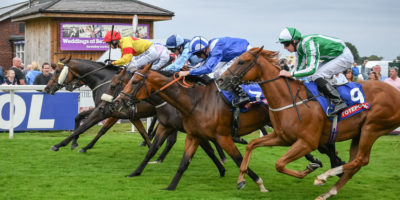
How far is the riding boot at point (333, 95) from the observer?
6.30 metres

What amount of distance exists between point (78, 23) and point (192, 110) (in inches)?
576

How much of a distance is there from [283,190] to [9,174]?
349cm

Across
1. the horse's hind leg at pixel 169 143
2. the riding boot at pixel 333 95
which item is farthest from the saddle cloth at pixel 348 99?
the horse's hind leg at pixel 169 143

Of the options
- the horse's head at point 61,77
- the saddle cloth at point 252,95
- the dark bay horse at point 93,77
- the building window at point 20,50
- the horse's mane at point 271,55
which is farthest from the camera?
the building window at point 20,50

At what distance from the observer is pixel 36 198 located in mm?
6207

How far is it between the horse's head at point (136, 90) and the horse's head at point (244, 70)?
0.92 metres

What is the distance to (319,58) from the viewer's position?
6539 millimetres

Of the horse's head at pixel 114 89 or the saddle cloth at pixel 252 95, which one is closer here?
the saddle cloth at pixel 252 95

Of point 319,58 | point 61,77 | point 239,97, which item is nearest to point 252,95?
point 239,97

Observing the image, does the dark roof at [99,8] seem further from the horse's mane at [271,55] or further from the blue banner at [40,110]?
the horse's mane at [271,55]

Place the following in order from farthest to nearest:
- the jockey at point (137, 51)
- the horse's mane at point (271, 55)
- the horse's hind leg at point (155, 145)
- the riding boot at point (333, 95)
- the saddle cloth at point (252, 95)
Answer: the jockey at point (137, 51), the horse's hind leg at point (155, 145), the saddle cloth at point (252, 95), the horse's mane at point (271, 55), the riding boot at point (333, 95)

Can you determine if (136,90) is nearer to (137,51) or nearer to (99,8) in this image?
(137,51)

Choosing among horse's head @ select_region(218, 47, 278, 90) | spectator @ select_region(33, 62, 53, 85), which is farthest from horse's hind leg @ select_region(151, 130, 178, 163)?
spectator @ select_region(33, 62, 53, 85)

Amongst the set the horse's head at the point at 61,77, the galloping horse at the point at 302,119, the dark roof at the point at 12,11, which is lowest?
the dark roof at the point at 12,11
